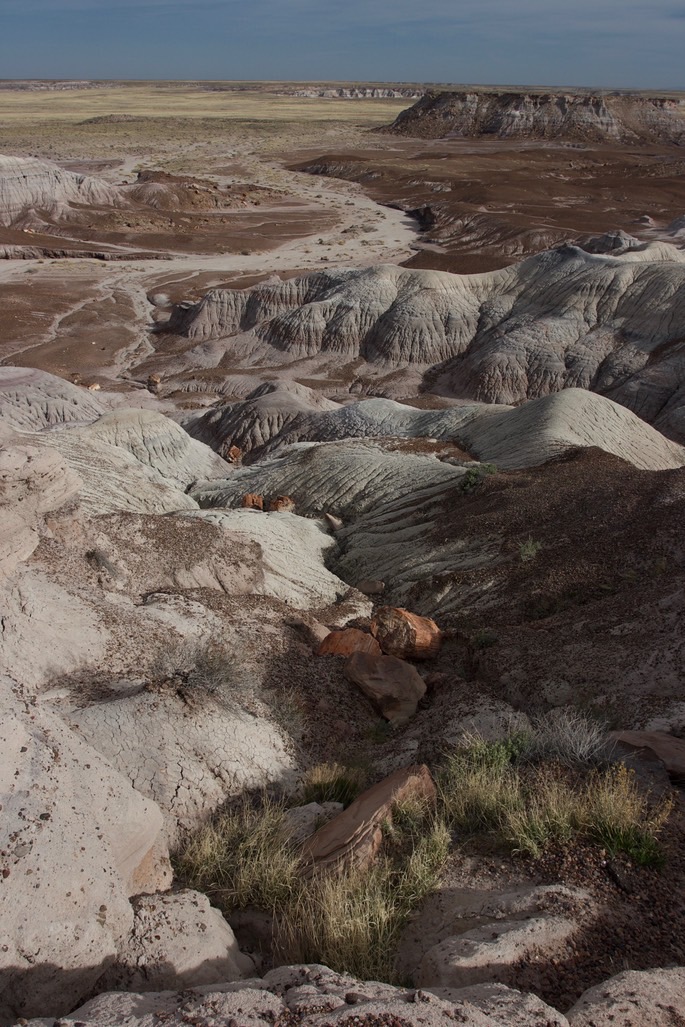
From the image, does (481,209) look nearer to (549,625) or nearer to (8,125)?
(549,625)

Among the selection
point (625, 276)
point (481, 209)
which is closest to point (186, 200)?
point (481, 209)

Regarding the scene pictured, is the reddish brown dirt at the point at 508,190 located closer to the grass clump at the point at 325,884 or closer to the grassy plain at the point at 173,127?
the grassy plain at the point at 173,127

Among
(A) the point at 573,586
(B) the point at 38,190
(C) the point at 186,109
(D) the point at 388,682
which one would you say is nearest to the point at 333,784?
(D) the point at 388,682

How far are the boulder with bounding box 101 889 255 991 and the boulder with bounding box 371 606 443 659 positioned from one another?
477 cm

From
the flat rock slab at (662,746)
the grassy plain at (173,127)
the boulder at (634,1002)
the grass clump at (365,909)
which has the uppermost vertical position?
the grassy plain at (173,127)

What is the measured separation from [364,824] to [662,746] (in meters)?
2.26

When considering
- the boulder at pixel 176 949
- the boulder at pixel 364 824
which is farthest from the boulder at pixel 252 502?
the boulder at pixel 176 949

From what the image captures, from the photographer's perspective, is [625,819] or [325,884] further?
[625,819]

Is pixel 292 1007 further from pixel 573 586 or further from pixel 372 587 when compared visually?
pixel 372 587

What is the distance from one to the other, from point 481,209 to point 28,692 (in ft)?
225

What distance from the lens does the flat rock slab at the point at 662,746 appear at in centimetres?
567

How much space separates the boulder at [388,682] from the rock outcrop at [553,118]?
12199cm

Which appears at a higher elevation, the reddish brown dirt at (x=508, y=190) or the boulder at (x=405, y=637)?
the reddish brown dirt at (x=508, y=190)

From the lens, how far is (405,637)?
939 centimetres
